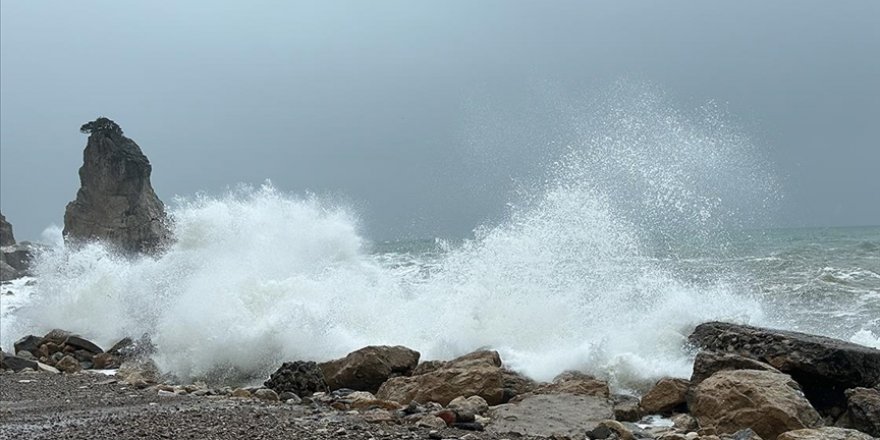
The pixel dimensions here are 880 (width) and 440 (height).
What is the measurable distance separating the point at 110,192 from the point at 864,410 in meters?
34.0

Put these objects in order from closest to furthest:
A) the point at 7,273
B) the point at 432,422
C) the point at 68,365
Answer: the point at 432,422 < the point at 68,365 < the point at 7,273

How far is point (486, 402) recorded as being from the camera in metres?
6.94

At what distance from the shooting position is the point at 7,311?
18469 mm

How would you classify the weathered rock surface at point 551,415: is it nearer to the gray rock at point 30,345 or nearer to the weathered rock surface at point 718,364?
the weathered rock surface at point 718,364

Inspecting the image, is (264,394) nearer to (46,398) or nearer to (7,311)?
(46,398)

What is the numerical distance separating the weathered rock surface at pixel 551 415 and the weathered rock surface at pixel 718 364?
42.6 inches

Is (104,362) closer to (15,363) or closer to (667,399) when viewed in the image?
(15,363)

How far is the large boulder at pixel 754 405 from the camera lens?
5730mm

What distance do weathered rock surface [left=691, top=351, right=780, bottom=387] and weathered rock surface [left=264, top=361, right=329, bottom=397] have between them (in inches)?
150

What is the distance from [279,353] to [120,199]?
27080 millimetres

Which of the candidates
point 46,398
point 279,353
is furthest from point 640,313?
point 46,398

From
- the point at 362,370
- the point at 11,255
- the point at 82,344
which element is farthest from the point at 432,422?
the point at 11,255

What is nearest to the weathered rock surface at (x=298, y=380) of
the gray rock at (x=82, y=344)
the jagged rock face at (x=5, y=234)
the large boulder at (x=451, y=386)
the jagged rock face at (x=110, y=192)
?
the large boulder at (x=451, y=386)

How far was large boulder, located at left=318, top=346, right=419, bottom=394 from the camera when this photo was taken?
8188mm
